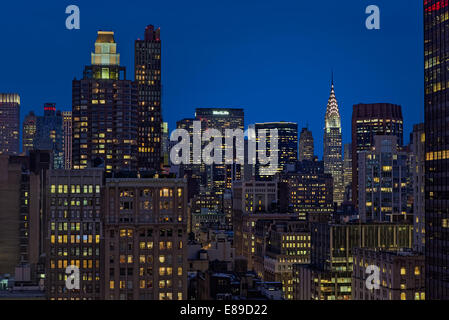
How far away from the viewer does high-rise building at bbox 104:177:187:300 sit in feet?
372

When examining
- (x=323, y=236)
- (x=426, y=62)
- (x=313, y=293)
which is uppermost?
(x=426, y=62)

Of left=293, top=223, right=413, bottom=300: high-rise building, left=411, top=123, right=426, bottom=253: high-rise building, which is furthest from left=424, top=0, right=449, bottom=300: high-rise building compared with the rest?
left=293, top=223, right=413, bottom=300: high-rise building

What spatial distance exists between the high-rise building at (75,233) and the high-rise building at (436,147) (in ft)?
165

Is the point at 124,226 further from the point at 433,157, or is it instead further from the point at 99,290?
the point at 433,157

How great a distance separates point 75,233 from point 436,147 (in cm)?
5846

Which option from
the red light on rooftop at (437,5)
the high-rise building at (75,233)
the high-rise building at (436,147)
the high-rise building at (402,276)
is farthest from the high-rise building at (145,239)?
the red light on rooftop at (437,5)

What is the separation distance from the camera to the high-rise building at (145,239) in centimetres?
11338

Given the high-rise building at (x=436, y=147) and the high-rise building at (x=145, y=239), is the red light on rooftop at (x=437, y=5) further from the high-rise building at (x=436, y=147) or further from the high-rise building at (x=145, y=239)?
the high-rise building at (x=145, y=239)

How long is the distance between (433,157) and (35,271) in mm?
90692

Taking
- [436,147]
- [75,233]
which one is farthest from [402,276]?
[75,233]

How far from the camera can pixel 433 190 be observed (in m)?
101
